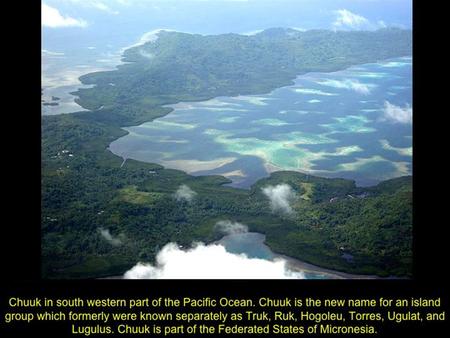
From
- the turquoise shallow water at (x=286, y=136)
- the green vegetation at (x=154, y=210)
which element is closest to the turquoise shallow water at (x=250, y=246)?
the green vegetation at (x=154, y=210)

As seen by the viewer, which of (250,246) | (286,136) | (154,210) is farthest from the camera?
(286,136)

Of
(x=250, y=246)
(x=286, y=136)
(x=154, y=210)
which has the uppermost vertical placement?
(x=286, y=136)

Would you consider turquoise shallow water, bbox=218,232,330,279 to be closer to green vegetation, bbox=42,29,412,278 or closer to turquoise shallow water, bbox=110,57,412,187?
green vegetation, bbox=42,29,412,278

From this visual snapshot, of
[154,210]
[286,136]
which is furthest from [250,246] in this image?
[286,136]

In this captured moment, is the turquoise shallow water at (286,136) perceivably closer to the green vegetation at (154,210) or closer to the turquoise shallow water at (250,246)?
the green vegetation at (154,210)

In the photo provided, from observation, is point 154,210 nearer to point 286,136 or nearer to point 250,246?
point 250,246

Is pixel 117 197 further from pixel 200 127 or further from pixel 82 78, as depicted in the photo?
pixel 82 78

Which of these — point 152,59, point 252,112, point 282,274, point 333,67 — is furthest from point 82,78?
point 282,274
